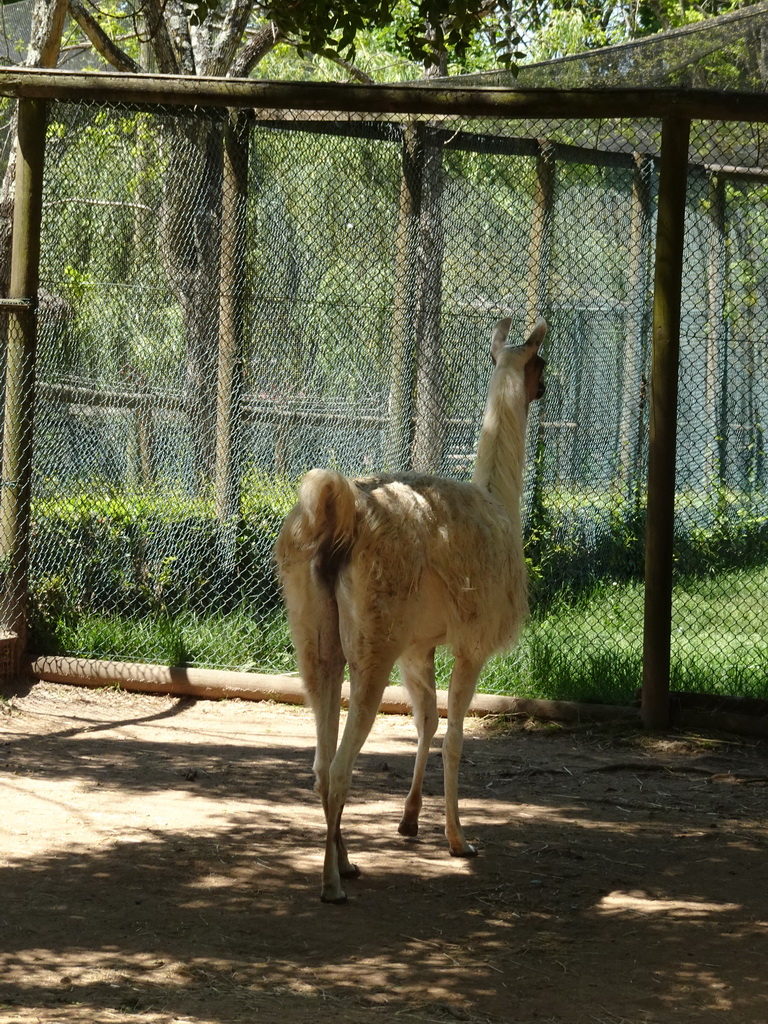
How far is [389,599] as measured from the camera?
13.7ft

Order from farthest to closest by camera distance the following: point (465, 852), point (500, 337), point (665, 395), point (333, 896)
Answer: point (665, 395) → point (500, 337) → point (465, 852) → point (333, 896)

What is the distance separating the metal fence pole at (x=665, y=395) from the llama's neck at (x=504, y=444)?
1.54 metres

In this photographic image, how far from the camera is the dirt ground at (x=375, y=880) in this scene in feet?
10.6

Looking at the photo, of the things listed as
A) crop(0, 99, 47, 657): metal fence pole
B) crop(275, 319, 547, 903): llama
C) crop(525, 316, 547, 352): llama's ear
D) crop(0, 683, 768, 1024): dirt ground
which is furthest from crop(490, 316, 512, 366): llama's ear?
crop(0, 99, 47, 657): metal fence pole

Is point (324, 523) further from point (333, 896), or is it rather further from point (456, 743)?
point (333, 896)

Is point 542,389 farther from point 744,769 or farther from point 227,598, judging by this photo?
point 227,598

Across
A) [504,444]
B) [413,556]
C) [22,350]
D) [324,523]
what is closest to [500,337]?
[504,444]

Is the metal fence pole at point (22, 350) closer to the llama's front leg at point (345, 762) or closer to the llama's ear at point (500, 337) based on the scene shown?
the llama's ear at point (500, 337)

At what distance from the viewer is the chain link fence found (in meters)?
7.05

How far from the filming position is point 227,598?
7258 mm

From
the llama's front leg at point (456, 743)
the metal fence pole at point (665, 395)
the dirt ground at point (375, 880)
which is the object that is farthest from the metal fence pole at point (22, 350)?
the metal fence pole at point (665, 395)

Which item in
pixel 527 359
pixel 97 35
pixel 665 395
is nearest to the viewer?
pixel 527 359

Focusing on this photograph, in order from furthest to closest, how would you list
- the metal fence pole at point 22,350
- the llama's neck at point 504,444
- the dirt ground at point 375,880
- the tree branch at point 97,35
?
the tree branch at point 97,35 < the metal fence pole at point 22,350 < the llama's neck at point 504,444 < the dirt ground at point 375,880

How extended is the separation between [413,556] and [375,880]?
3.91 ft
